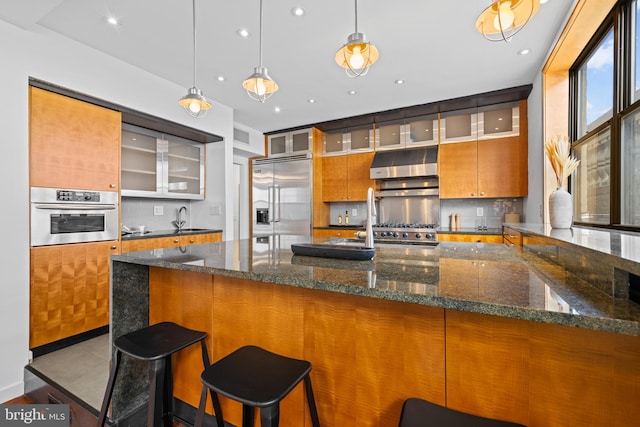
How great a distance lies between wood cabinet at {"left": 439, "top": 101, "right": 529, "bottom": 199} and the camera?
3797 mm

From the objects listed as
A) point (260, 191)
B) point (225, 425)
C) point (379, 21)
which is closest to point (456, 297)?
point (225, 425)

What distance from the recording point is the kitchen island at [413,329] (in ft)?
2.43

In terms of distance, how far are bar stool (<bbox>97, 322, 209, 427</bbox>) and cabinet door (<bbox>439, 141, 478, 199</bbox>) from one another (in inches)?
149

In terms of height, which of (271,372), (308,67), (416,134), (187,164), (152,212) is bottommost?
(271,372)

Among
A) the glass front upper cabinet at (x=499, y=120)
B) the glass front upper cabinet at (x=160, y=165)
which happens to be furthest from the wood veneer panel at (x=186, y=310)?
the glass front upper cabinet at (x=499, y=120)

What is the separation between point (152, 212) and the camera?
3.81m

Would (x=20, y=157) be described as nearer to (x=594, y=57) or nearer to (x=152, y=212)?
(x=152, y=212)

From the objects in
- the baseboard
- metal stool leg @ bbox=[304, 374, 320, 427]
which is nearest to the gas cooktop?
metal stool leg @ bbox=[304, 374, 320, 427]

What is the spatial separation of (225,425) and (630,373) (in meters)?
1.55

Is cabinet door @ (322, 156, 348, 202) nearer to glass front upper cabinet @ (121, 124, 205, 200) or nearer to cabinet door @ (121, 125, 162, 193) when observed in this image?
glass front upper cabinet @ (121, 124, 205, 200)

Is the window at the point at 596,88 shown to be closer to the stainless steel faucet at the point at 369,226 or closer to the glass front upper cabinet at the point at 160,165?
the stainless steel faucet at the point at 369,226

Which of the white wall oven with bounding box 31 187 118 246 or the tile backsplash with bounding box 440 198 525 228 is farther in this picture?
the tile backsplash with bounding box 440 198 525 228

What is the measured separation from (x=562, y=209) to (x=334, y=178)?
3467mm

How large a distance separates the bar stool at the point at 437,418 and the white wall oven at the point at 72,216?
113 inches
